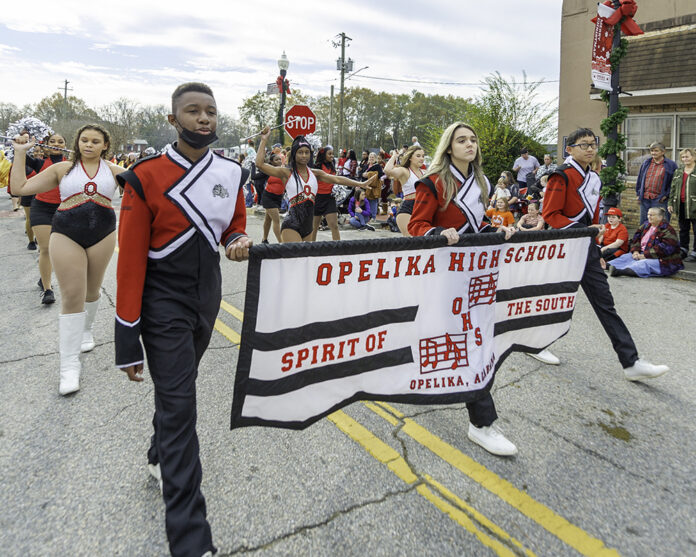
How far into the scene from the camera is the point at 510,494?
265 cm

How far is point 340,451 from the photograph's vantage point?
3.04 metres

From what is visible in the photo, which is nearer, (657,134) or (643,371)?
(643,371)

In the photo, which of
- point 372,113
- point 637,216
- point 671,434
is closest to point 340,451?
point 671,434

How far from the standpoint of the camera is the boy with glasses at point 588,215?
4.10m

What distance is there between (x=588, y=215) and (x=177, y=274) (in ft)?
11.6

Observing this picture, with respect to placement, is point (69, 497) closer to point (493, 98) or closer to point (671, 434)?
point (671, 434)

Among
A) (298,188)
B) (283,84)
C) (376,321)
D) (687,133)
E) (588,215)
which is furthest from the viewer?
(283,84)

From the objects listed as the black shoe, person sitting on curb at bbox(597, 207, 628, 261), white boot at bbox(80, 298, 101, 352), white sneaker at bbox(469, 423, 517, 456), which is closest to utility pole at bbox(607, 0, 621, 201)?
person sitting on curb at bbox(597, 207, 628, 261)

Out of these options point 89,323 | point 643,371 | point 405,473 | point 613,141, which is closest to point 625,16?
point 613,141

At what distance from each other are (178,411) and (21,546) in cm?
95

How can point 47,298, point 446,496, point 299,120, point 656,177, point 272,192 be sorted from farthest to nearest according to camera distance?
point 299,120 → point 656,177 → point 272,192 → point 47,298 → point 446,496

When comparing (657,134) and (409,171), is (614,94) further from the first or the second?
(409,171)

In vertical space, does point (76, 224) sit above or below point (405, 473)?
above

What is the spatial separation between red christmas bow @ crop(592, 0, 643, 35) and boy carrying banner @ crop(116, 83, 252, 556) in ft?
31.6
